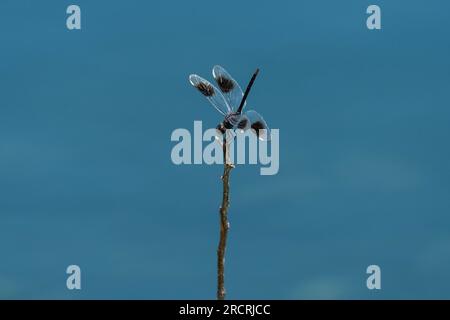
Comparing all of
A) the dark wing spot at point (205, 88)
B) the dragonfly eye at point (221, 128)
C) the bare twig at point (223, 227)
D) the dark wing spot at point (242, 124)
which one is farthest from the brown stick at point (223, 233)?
the dark wing spot at point (205, 88)

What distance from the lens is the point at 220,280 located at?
1741 cm

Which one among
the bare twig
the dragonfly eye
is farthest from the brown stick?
the dragonfly eye

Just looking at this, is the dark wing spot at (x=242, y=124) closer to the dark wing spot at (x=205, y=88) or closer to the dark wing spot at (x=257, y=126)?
the dark wing spot at (x=257, y=126)

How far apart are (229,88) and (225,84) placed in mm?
122

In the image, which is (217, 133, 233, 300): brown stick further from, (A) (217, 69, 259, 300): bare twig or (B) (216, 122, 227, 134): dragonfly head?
(B) (216, 122, 227, 134): dragonfly head

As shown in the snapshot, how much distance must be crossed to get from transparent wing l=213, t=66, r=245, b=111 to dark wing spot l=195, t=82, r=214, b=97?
A: 0.22 meters

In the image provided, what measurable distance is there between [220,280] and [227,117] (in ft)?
10.1

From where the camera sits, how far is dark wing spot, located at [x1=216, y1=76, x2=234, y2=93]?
18.1m

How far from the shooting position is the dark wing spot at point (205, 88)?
709 inches

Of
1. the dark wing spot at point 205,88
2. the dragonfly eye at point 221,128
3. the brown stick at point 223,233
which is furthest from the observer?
the dark wing spot at point 205,88

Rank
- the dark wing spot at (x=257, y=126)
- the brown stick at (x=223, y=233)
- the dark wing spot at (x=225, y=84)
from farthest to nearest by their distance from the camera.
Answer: the dark wing spot at (x=225, y=84)
the dark wing spot at (x=257, y=126)
the brown stick at (x=223, y=233)
